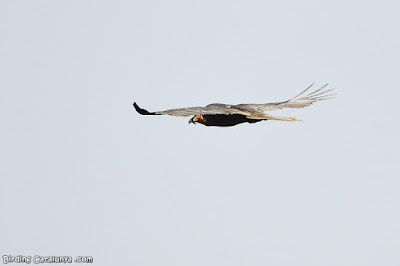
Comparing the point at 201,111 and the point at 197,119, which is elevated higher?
the point at 201,111

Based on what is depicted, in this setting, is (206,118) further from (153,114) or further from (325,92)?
(325,92)

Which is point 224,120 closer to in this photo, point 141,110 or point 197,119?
point 197,119

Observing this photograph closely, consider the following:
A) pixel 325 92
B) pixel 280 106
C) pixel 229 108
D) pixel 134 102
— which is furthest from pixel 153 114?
pixel 325 92

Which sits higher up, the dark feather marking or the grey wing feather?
the grey wing feather

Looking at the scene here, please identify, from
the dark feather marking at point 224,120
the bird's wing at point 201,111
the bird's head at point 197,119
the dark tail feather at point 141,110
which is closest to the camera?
the dark tail feather at point 141,110

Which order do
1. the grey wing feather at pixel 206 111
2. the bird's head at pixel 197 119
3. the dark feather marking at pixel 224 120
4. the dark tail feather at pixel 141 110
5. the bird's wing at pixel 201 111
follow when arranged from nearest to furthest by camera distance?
the dark tail feather at pixel 141 110 < the bird's wing at pixel 201 111 < the grey wing feather at pixel 206 111 < the bird's head at pixel 197 119 < the dark feather marking at pixel 224 120

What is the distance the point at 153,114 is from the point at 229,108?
348 cm

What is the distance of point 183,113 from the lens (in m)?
29.9

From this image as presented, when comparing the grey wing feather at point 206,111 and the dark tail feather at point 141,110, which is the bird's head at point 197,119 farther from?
the dark tail feather at point 141,110

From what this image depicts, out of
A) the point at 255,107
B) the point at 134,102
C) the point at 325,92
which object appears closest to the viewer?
the point at 134,102

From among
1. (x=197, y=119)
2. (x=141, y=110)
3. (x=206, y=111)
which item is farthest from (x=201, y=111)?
(x=141, y=110)

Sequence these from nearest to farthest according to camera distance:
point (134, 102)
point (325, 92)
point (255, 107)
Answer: point (134, 102) < point (255, 107) < point (325, 92)

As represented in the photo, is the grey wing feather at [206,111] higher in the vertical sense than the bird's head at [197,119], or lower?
higher

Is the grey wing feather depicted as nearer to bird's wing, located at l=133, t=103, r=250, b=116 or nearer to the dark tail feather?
bird's wing, located at l=133, t=103, r=250, b=116
